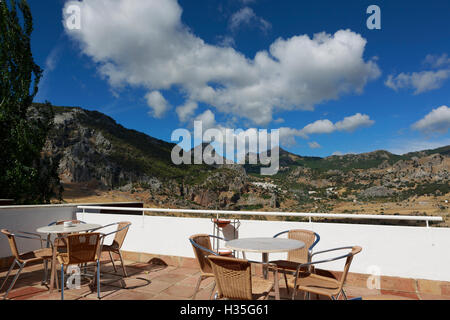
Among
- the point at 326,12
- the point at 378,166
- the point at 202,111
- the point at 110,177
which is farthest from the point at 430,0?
the point at 378,166

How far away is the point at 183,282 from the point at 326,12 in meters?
19.9

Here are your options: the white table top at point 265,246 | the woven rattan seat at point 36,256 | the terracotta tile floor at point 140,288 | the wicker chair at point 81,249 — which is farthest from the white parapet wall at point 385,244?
the woven rattan seat at point 36,256

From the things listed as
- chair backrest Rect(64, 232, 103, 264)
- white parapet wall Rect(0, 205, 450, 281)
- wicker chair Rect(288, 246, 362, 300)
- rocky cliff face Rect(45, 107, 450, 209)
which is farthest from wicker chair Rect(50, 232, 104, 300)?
rocky cliff face Rect(45, 107, 450, 209)

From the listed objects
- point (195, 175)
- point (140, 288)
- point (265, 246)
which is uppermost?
point (195, 175)

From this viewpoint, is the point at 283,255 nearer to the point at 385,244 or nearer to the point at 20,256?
the point at 385,244

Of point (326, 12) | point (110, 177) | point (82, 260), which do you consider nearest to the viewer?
point (82, 260)

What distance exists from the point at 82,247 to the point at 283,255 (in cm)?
256

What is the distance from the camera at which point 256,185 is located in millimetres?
48062

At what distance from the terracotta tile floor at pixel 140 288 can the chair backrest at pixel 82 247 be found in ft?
1.48

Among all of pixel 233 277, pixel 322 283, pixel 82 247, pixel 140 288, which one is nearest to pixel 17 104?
pixel 82 247

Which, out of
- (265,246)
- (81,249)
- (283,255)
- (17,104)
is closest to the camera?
(265,246)

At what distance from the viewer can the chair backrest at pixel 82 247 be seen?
3021 mm

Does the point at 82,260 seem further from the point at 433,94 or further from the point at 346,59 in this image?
the point at 433,94

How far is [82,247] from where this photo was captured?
122 inches
